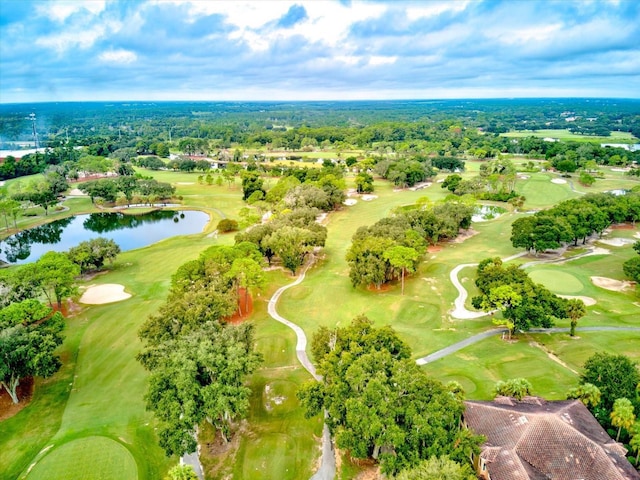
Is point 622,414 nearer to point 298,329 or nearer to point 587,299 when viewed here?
point 587,299

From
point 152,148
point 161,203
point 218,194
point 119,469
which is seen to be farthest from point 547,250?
point 152,148

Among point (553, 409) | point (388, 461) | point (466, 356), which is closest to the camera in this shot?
point (388, 461)

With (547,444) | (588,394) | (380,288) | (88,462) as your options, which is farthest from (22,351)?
(588,394)

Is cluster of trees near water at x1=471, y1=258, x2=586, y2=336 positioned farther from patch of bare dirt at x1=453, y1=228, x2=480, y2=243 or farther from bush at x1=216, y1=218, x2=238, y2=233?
bush at x1=216, y1=218, x2=238, y2=233

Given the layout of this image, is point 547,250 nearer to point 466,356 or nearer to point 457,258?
point 457,258

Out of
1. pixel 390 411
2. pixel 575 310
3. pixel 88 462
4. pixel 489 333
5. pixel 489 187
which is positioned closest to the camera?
pixel 390 411

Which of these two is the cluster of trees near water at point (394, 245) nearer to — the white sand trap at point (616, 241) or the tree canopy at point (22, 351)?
the white sand trap at point (616, 241)

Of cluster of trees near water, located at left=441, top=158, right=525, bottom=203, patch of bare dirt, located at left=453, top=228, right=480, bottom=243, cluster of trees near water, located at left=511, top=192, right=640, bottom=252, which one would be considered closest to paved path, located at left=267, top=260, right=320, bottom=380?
patch of bare dirt, located at left=453, top=228, right=480, bottom=243
